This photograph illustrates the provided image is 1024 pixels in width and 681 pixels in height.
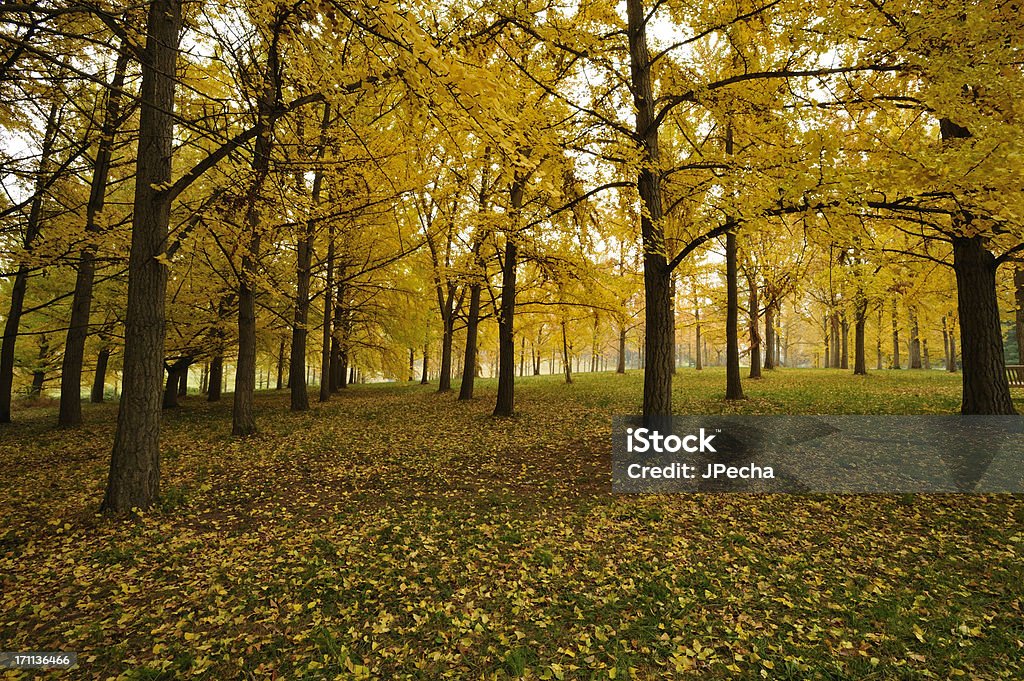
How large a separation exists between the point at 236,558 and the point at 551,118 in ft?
22.2

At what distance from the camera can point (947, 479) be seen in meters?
5.51

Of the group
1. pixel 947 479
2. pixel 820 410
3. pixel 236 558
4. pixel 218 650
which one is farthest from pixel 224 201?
pixel 820 410

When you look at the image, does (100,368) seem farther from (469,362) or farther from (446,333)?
(469,362)

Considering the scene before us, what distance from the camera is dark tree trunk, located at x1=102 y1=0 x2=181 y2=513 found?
16.6 feet

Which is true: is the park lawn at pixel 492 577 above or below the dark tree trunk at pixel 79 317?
below

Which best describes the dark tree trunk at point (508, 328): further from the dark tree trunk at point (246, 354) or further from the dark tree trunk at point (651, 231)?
the dark tree trunk at point (246, 354)

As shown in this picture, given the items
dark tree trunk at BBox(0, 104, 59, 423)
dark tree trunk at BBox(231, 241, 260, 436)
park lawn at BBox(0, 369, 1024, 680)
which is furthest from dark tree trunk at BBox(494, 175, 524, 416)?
dark tree trunk at BBox(0, 104, 59, 423)

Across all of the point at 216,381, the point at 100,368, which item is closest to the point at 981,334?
the point at 216,381

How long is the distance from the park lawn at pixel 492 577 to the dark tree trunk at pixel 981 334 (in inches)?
110

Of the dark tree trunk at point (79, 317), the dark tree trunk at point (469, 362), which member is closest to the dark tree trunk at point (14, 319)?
the dark tree trunk at point (79, 317)
